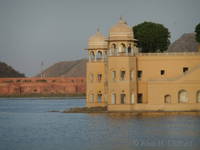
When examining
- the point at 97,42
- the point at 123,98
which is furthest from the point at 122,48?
the point at 97,42

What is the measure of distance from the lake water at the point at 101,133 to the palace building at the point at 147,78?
8.02ft

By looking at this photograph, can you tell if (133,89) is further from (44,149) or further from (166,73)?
(44,149)

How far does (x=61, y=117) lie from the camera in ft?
202

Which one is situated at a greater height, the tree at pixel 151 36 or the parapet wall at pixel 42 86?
the tree at pixel 151 36

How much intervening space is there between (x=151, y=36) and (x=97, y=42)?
9.26m

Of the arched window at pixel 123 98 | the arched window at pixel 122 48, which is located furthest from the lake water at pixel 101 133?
the arched window at pixel 122 48

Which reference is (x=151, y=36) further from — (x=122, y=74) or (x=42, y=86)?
(x=42, y=86)

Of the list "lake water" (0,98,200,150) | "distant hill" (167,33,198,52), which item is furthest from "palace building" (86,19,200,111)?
"distant hill" (167,33,198,52)

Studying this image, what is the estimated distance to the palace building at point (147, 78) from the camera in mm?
58812

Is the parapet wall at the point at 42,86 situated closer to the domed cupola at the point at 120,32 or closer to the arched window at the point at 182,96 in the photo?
the domed cupola at the point at 120,32

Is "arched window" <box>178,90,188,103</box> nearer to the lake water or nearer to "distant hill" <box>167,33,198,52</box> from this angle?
the lake water

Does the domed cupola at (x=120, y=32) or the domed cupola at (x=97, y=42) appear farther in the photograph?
the domed cupola at (x=97, y=42)

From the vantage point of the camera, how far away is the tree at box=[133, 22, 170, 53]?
245 feet

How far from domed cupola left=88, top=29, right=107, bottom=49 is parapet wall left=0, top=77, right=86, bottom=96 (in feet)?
224
